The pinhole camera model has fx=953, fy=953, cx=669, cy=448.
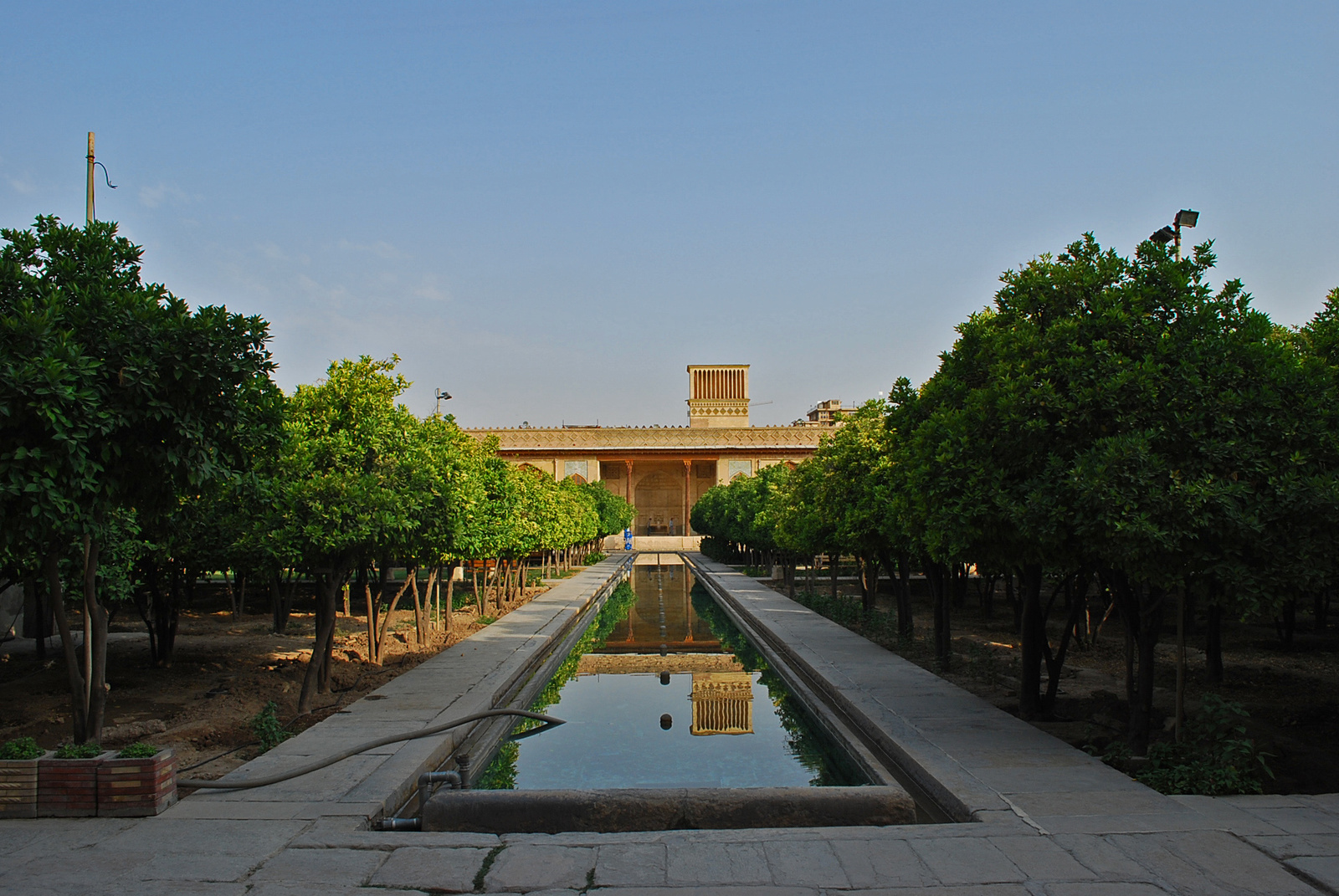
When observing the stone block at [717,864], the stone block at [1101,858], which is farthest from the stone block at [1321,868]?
the stone block at [717,864]

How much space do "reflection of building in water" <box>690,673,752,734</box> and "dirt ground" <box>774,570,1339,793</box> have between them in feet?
6.62

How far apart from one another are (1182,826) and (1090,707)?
3.82 meters

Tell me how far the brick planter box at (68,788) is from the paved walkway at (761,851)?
102 mm

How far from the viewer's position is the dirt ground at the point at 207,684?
744cm

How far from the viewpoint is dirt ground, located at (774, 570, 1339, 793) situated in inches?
268

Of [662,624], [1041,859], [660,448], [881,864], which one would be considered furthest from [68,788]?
[660,448]

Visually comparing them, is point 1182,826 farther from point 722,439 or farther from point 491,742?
point 722,439

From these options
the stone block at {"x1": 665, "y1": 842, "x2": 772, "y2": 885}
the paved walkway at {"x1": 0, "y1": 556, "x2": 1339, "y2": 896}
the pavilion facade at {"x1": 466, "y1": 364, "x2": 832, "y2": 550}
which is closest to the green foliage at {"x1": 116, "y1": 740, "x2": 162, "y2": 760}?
the paved walkway at {"x1": 0, "y1": 556, "x2": 1339, "y2": 896}

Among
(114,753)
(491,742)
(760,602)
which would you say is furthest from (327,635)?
(760,602)

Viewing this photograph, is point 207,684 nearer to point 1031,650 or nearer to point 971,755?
point 971,755

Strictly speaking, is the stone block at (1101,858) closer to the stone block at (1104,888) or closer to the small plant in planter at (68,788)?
the stone block at (1104,888)

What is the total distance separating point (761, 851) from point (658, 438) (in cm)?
4794

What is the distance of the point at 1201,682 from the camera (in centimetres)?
997

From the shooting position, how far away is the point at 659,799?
5.35 metres
